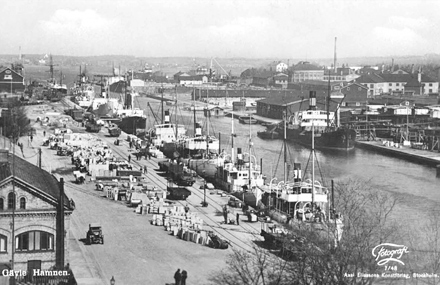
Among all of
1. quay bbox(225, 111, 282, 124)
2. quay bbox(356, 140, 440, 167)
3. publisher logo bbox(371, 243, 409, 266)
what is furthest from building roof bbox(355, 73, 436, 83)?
publisher logo bbox(371, 243, 409, 266)

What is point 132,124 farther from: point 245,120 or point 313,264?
point 313,264

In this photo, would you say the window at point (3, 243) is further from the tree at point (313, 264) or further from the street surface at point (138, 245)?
the tree at point (313, 264)

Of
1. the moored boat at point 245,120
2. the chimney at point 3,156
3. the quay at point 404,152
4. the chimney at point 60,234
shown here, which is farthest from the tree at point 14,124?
the chimney at point 60,234

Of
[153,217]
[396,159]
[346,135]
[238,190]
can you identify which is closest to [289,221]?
[153,217]

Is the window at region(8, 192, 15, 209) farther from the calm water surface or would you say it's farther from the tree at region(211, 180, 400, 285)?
the calm water surface

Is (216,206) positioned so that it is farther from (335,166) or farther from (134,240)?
(335,166)

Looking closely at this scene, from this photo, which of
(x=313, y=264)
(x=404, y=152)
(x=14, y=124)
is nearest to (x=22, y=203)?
(x=313, y=264)
